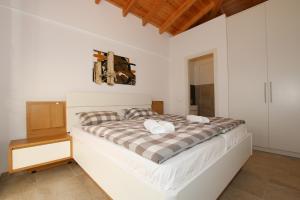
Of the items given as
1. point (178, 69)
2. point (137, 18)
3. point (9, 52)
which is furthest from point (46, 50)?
point (178, 69)

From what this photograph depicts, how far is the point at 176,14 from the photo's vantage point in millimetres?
3707

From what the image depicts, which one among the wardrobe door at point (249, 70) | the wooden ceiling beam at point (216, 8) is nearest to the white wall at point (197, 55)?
A: the wardrobe door at point (249, 70)

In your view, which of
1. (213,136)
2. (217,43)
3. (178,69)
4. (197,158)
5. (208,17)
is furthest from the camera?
(178,69)

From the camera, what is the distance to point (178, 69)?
445cm

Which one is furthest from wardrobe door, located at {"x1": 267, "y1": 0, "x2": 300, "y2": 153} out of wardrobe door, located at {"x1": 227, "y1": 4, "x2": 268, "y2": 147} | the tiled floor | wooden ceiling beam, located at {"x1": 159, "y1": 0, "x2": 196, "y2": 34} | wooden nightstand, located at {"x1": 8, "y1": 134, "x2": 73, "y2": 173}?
wooden nightstand, located at {"x1": 8, "y1": 134, "x2": 73, "y2": 173}

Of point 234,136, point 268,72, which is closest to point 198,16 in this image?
point 268,72

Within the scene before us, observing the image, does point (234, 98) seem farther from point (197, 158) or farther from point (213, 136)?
point (197, 158)

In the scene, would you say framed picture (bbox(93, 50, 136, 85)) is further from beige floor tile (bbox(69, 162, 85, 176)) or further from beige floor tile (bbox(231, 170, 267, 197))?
beige floor tile (bbox(231, 170, 267, 197))

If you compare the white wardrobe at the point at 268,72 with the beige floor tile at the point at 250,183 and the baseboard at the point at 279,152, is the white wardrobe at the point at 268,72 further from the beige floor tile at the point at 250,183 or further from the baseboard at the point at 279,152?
the beige floor tile at the point at 250,183

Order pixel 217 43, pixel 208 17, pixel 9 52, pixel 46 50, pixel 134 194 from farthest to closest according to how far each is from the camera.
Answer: pixel 208 17 < pixel 217 43 < pixel 46 50 < pixel 9 52 < pixel 134 194

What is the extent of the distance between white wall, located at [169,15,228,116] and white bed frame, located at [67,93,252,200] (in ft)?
5.29

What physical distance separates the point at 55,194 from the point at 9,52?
2023mm

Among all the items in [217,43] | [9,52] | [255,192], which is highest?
[217,43]

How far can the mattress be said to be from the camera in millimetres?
928
